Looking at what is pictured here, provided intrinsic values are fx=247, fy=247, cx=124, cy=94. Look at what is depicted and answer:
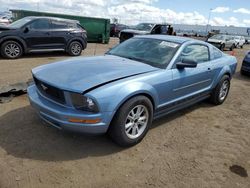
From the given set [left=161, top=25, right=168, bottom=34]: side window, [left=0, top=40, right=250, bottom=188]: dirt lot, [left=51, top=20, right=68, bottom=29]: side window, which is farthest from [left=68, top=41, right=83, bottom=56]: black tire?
[left=161, top=25, right=168, bottom=34]: side window

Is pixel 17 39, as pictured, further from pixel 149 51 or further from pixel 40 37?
→ pixel 149 51

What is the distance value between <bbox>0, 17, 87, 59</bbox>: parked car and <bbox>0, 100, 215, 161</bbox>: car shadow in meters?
5.94

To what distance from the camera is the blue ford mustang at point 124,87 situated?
3.06 m

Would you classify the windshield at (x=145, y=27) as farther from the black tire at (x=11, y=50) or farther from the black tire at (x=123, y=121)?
the black tire at (x=123, y=121)

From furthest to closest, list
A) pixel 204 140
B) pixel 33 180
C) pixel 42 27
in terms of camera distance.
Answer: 1. pixel 42 27
2. pixel 204 140
3. pixel 33 180

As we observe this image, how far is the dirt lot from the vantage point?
2893mm

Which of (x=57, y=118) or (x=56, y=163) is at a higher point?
(x=57, y=118)

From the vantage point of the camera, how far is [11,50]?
9289mm

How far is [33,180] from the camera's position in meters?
2.78

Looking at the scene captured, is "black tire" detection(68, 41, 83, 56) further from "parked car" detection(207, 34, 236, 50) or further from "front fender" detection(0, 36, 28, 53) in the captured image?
"parked car" detection(207, 34, 236, 50)

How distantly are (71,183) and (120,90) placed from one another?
1.24 metres

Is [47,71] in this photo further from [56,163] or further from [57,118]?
[56,163]

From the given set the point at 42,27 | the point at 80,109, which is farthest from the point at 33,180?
the point at 42,27

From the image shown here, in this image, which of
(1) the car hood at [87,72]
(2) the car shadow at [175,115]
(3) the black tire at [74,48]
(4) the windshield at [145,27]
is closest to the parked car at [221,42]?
(4) the windshield at [145,27]
